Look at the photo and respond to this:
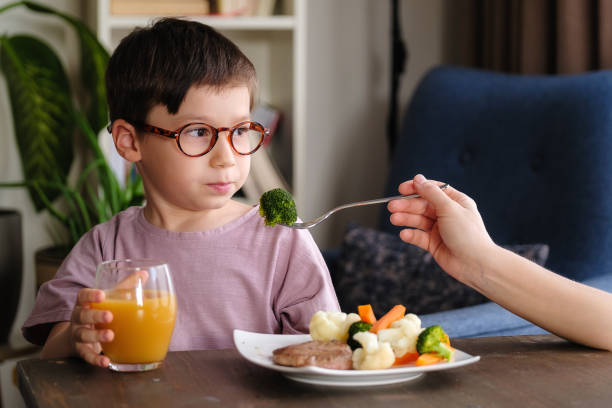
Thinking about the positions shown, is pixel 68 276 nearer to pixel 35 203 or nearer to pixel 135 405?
pixel 135 405

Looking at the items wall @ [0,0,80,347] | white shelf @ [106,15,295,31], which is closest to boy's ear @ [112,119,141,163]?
white shelf @ [106,15,295,31]

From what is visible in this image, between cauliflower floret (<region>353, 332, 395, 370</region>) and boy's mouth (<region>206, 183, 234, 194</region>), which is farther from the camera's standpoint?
boy's mouth (<region>206, 183, 234, 194</region>)

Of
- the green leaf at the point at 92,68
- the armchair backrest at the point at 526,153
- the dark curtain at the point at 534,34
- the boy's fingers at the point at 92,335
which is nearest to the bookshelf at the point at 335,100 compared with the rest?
the green leaf at the point at 92,68

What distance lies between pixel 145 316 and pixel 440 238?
458mm

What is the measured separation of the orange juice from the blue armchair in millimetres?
955

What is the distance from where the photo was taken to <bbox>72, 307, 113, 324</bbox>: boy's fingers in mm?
883

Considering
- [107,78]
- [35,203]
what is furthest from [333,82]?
[107,78]

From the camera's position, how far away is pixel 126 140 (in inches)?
49.5

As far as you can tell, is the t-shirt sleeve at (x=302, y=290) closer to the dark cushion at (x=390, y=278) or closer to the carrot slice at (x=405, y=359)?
the carrot slice at (x=405, y=359)

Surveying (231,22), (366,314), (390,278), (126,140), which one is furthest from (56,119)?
(366,314)

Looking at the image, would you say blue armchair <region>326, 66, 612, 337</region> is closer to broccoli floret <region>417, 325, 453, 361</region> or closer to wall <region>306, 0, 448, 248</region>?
wall <region>306, 0, 448, 248</region>

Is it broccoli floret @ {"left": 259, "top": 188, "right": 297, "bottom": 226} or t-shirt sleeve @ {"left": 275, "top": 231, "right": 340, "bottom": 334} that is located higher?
broccoli floret @ {"left": 259, "top": 188, "right": 297, "bottom": 226}

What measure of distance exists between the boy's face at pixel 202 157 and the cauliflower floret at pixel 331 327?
0.33m

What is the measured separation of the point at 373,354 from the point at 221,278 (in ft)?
1.41
